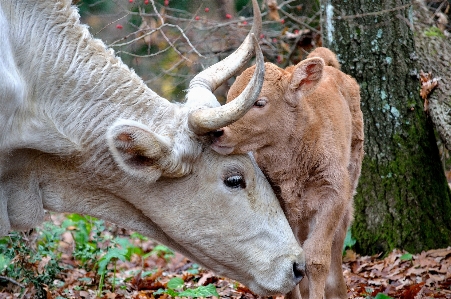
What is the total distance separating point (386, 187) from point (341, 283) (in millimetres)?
2083

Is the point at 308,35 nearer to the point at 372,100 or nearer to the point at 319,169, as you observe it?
the point at 372,100

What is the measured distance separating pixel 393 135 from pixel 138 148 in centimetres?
407

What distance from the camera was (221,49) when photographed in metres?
11.8

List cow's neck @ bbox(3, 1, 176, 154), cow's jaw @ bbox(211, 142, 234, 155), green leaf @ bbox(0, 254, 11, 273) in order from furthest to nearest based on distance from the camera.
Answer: green leaf @ bbox(0, 254, 11, 273) → cow's jaw @ bbox(211, 142, 234, 155) → cow's neck @ bbox(3, 1, 176, 154)

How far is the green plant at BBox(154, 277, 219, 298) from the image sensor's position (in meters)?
6.38

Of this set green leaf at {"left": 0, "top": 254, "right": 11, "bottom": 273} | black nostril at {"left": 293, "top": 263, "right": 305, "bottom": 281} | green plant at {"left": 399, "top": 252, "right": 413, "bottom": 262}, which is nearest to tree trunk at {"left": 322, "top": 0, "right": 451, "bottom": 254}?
green plant at {"left": 399, "top": 252, "right": 413, "bottom": 262}

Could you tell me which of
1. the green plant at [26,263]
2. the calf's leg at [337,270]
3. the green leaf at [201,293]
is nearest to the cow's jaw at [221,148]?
the green leaf at [201,293]

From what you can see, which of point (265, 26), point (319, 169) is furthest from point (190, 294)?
point (265, 26)

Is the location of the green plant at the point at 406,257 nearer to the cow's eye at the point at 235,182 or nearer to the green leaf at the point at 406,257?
the green leaf at the point at 406,257

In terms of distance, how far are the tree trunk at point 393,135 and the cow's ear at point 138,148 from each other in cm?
364

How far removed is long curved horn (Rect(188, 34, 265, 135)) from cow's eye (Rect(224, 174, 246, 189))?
0.49 metres

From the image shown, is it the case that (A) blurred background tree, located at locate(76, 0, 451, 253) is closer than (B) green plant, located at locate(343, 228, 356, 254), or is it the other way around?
(A) blurred background tree, located at locate(76, 0, 451, 253)

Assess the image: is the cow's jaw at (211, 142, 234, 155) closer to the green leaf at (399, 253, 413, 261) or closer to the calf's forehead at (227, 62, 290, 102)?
the calf's forehead at (227, 62, 290, 102)

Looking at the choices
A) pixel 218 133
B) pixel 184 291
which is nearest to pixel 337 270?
pixel 184 291
